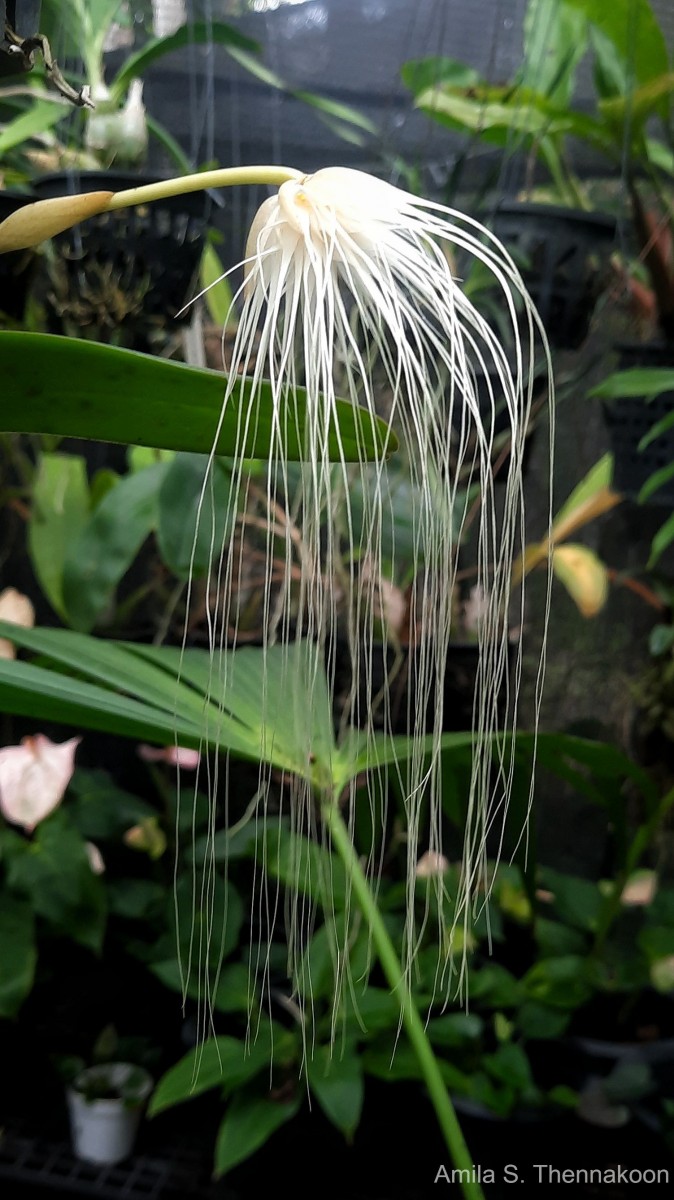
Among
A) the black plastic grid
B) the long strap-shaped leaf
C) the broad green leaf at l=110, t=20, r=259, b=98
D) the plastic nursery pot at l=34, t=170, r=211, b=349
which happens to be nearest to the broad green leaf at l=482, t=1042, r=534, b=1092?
the black plastic grid

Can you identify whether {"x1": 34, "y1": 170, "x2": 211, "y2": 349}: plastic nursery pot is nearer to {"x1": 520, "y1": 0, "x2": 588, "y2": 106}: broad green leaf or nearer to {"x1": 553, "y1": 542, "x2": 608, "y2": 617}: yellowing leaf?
{"x1": 520, "y1": 0, "x2": 588, "y2": 106}: broad green leaf

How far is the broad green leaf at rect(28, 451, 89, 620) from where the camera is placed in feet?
3.25

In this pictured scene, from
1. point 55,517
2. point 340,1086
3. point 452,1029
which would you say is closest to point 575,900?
point 452,1029

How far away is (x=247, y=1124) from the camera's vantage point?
816 mm

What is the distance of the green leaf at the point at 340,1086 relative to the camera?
0.76 metres

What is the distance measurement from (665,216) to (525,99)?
18 cm

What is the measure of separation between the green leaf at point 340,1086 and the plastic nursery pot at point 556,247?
651 millimetres

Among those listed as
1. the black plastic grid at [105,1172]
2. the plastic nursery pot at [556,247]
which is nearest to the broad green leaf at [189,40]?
the plastic nursery pot at [556,247]

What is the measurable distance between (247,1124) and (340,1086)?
0.10 meters

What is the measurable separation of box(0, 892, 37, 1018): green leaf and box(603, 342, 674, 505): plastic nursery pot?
717mm

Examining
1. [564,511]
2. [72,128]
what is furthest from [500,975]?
[72,128]

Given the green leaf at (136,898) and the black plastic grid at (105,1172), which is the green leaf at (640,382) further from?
the black plastic grid at (105,1172)

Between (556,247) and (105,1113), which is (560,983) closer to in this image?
(105,1113)

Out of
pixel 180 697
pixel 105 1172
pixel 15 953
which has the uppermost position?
pixel 180 697
